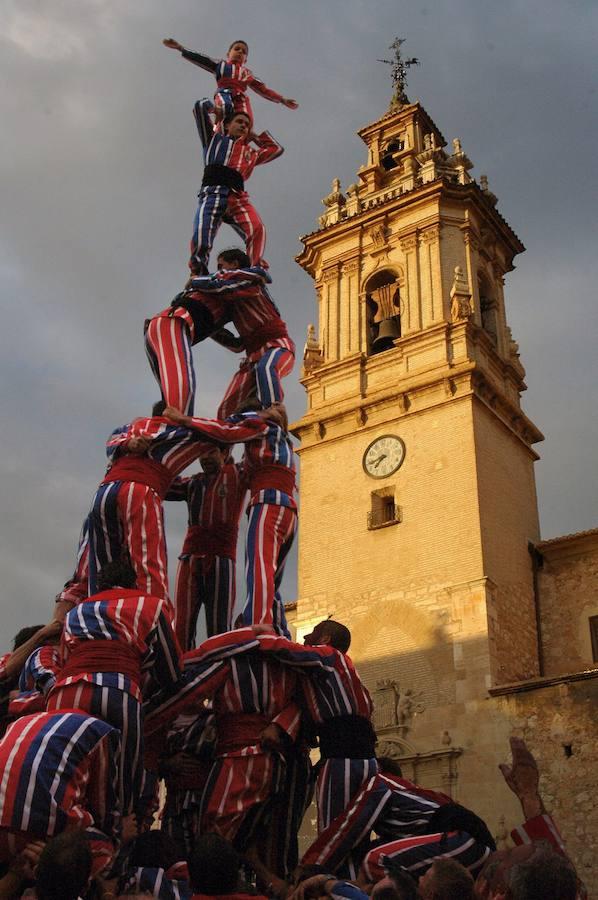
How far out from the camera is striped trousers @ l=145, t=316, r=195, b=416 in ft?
29.7

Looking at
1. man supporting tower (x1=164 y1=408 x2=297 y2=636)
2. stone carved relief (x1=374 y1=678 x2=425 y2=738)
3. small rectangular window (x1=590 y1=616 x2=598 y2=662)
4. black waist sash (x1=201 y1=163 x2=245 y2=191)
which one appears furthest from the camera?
small rectangular window (x1=590 y1=616 x2=598 y2=662)

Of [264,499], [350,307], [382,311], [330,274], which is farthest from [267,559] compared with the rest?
[330,274]

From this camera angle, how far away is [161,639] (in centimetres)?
677

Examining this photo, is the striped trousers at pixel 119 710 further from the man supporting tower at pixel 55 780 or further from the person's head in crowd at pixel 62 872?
the person's head in crowd at pixel 62 872

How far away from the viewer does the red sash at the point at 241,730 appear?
282 inches

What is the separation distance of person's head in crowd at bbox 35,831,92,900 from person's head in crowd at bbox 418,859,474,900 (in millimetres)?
1494

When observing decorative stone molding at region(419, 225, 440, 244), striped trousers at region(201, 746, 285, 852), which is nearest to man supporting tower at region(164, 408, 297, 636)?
striped trousers at region(201, 746, 285, 852)

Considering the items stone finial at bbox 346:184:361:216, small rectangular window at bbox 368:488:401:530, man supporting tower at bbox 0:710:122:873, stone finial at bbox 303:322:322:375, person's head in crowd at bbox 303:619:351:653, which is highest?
stone finial at bbox 346:184:361:216

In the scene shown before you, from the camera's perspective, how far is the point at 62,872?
4277 millimetres

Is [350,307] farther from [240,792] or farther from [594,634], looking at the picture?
[240,792]

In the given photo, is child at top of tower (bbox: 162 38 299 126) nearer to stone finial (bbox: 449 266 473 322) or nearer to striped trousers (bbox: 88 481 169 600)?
striped trousers (bbox: 88 481 169 600)

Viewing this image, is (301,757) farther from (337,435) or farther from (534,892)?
(337,435)

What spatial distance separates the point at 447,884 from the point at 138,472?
194 inches

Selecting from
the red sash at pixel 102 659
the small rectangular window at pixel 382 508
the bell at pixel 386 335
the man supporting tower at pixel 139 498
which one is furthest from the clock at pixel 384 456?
the red sash at pixel 102 659
